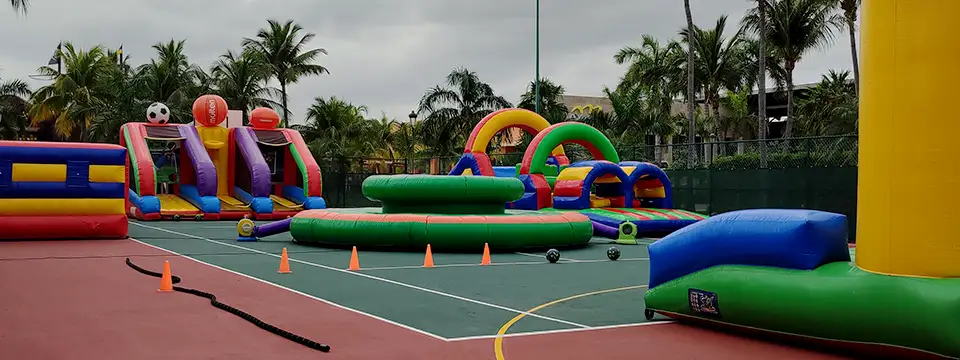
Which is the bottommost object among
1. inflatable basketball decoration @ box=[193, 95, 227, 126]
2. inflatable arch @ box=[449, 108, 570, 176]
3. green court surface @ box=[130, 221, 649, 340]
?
green court surface @ box=[130, 221, 649, 340]

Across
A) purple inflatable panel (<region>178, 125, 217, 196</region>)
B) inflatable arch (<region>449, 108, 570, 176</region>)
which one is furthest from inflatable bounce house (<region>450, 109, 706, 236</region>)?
purple inflatable panel (<region>178, 125, 217, 196</region>)

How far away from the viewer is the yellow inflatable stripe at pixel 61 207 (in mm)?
18734

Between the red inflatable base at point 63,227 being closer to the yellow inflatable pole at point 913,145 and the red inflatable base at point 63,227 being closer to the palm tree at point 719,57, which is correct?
the yellow inflatable pole at point 913,145

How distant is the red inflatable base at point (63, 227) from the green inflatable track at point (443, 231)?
5.15 meters

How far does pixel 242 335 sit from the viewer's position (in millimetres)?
7898

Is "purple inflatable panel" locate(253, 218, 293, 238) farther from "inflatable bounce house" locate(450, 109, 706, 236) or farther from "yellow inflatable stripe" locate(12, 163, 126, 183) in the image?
"inflatable bounce house" locate(450, 109, 706, 236)

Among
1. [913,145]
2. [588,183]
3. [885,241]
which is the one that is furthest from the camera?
[588,183]

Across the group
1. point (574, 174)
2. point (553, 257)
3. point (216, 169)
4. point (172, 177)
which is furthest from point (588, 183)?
point (172, 177)

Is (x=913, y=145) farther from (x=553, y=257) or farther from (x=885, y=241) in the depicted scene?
(x=553, y=257)

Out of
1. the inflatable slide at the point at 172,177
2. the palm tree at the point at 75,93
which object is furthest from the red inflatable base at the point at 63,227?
the palm tree at the point at 75,93

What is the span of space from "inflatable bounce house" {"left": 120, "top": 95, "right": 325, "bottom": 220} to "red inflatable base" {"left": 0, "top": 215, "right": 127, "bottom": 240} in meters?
7.85

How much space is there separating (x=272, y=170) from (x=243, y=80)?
1159cm

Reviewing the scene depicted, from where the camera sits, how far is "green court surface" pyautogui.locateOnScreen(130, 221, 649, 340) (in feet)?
29.7

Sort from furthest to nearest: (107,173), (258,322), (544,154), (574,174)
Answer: (544,154) → (574,174) → (107,173) → (258,322)
